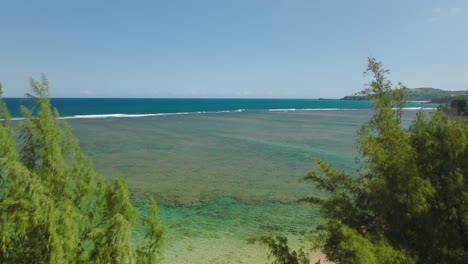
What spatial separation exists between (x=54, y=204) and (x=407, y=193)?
9.24 m

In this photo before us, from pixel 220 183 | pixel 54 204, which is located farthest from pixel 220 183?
pixel 54 204

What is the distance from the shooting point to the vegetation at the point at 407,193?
30.9ft

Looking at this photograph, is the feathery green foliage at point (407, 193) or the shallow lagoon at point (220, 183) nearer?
the feathery green foliage at point (407, 193)

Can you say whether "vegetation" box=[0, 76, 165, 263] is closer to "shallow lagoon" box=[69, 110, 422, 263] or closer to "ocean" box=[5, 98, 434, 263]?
"ocean" box=[5, 98, 434, 263]

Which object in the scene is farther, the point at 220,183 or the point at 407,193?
the point at 220,183

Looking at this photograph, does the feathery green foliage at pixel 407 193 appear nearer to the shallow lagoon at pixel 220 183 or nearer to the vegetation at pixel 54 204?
the vegetation at pixel 54 204

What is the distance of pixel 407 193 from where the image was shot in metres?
9.88

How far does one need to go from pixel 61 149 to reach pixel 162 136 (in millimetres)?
54912

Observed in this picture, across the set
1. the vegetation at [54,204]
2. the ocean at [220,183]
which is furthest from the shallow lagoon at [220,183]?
the vegetation at [54,204]

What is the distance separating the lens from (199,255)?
1909cm

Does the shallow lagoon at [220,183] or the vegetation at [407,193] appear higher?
the vegetation at [407,193]

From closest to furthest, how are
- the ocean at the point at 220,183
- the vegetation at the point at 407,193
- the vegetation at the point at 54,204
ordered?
the vegetation at the point at 54,204, the vegetation at the point at 407,193, the ocean at the point at 220,183

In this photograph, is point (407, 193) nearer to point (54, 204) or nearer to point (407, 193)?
point (407, 193)

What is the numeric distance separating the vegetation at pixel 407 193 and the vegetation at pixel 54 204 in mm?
5480
